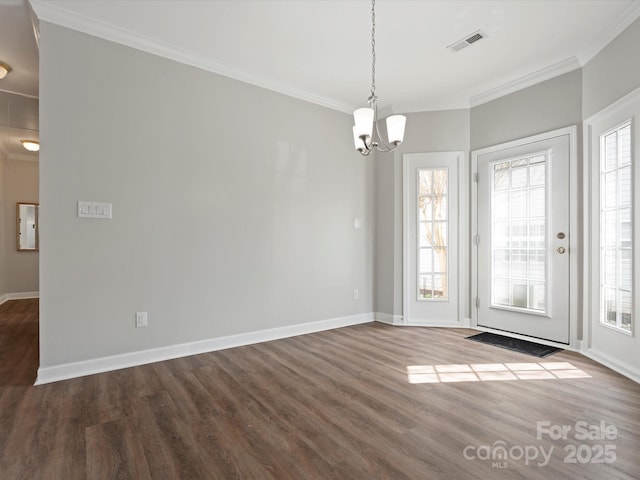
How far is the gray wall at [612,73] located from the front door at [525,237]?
1.29 feet

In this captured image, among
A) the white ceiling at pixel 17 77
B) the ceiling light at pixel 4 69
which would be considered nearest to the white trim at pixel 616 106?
the white ceiling at pixel 17 77

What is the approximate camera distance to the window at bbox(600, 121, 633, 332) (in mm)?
2826

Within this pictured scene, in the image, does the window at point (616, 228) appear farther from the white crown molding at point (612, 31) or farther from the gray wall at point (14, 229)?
the gray wall at point (14, 229)

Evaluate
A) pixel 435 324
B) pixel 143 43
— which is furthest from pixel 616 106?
pixel 143 43

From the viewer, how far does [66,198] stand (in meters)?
2.77

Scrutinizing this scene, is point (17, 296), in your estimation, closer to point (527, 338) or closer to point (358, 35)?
point (358, 35)

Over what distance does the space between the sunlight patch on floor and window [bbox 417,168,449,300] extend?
1478 millimetres

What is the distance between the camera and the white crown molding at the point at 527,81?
343 cm

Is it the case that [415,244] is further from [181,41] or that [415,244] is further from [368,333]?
[181,41]

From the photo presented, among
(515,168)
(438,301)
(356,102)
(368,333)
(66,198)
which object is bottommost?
(368,333)

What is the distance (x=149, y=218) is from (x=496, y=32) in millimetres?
3479

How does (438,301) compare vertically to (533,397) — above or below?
above

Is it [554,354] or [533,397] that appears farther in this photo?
[554,354]

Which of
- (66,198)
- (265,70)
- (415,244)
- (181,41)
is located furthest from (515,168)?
(66,198)
